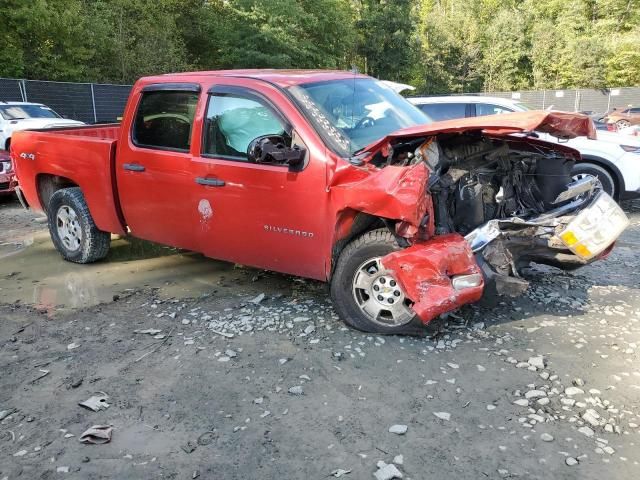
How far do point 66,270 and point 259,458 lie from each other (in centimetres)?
407

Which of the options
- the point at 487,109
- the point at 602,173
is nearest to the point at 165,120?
the point at 602,173

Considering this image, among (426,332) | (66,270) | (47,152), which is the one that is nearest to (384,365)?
(426,332)

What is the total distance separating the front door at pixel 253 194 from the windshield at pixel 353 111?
0.77ft

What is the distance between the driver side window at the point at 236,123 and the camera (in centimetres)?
438

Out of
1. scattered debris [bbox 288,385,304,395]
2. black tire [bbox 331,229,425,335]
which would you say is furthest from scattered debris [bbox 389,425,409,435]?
black tire [bbox 331,229,425,335]

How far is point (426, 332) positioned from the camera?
4.00m

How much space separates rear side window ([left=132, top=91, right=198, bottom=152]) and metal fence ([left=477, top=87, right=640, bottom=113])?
32.3 meters

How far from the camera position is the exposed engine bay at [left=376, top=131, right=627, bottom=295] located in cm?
395

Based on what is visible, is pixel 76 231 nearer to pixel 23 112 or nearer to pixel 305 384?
pixel 305 384

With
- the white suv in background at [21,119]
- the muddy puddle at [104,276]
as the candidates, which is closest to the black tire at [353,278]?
the muddy puddle at [104,276]

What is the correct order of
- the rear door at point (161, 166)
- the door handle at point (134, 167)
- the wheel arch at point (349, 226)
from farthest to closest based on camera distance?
the door handle at point (134, 167) → the rear door at point (161, 166) → the wheel arch at point (349, 226)

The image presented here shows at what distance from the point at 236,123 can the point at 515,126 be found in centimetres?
220

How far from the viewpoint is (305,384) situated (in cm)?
351

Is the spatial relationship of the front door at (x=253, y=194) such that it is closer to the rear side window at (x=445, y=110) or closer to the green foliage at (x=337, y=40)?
the rear side window at (x=445, y=110)
